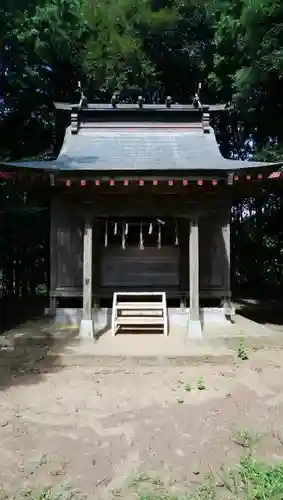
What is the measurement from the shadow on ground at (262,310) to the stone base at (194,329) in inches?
94.0

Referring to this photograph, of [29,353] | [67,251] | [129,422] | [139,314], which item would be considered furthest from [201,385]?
[67,251]

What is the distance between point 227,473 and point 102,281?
202 inches

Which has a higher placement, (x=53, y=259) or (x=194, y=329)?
(x=53, y=259)

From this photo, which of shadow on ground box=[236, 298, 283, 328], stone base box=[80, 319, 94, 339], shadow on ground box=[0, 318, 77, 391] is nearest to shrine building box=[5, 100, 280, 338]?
stone base box=[80, 319, 94, 339]

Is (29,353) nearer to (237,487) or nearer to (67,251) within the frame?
(67,251)

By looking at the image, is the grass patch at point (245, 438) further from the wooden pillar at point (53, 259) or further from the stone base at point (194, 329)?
the wooden pillar at point (53, 259)

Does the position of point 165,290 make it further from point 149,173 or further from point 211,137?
point 211,137

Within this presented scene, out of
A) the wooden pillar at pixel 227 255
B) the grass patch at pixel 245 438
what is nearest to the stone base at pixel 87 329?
the wooden pillar at pixel 227 255

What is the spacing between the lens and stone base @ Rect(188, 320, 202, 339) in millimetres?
6848

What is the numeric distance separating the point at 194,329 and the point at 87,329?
1.69 meters

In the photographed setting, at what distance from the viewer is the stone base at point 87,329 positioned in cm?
682

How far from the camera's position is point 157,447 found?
3.71 metres

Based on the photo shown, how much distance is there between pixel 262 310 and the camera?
35.4 feet

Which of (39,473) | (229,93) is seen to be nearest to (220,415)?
(39,473)
